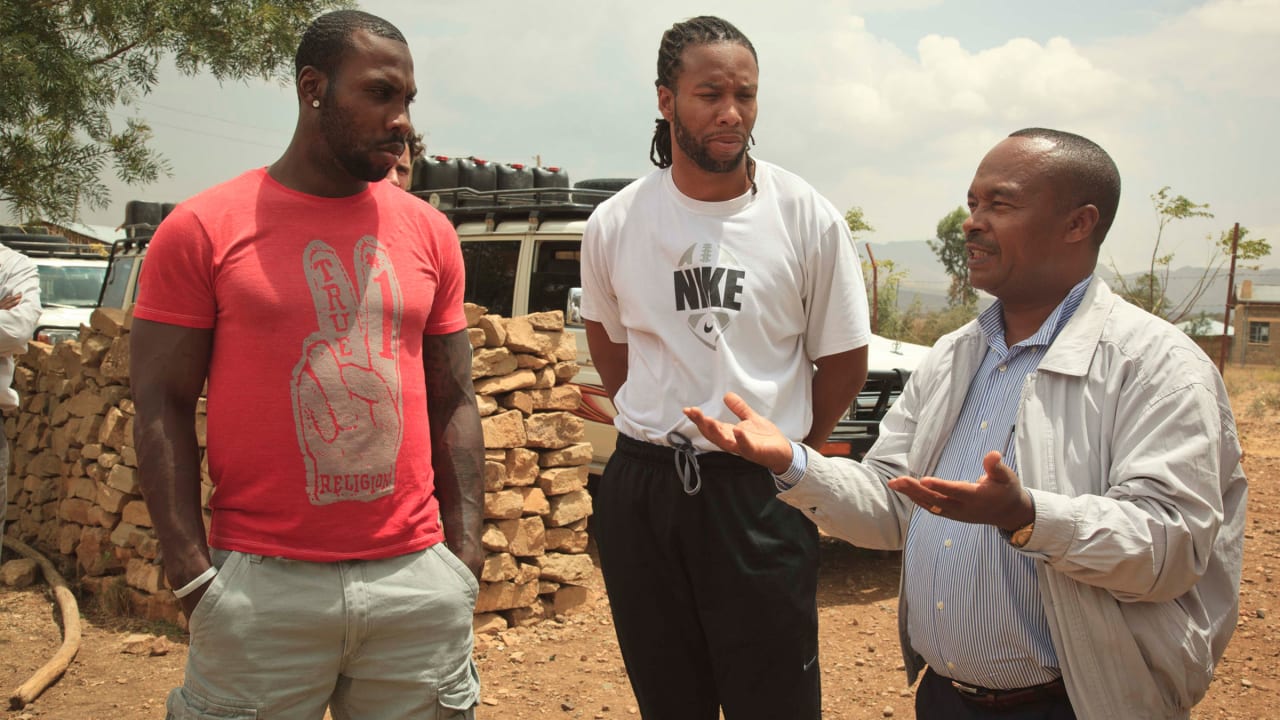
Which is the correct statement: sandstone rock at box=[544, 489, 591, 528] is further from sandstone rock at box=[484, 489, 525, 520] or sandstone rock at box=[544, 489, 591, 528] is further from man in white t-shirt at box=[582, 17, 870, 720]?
man in white t-shirt at box=[582, 17, 870, 720]

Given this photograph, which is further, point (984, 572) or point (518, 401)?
point (518, 401)

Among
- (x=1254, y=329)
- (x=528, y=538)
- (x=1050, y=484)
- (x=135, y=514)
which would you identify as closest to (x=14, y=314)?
(x=135, y=514)

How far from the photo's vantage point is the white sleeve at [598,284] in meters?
2.87

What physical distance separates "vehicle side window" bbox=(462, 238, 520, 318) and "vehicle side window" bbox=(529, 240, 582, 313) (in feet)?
0.63

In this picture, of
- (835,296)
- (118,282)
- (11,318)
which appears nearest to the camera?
(835,296)

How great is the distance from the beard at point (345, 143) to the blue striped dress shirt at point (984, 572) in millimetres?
1360

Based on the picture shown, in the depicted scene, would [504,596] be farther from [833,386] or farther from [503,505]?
[833,386]

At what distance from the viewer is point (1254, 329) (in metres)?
44.6

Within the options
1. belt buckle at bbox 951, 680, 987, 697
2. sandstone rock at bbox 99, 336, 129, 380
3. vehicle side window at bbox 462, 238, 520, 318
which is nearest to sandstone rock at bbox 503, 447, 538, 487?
vehicle side window at bbox 462, 238, 520, 318

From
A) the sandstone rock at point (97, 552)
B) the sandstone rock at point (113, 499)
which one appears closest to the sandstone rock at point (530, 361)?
the sandstone rock at point (113, 499)

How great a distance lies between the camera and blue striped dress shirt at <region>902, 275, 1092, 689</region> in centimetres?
196

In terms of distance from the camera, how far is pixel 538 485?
19.1 ft

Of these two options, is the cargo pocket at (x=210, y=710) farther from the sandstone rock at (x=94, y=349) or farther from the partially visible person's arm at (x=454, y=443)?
the sandstone rock at (x=94, y=349)

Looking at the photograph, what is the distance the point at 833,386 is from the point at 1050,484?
0.92 m
